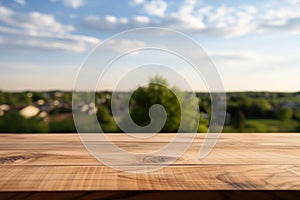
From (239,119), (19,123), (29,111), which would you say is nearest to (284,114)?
(239,119)

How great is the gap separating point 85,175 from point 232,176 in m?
0.22

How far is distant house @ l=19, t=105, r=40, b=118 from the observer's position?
10383 mm

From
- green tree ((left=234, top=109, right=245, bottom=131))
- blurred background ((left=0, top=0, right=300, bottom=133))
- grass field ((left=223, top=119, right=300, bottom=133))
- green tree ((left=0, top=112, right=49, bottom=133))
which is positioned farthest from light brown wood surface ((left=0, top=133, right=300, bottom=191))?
green tree ((left=0, top=112, right=49, bottom=133))

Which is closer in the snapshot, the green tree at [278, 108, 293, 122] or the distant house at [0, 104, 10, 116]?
the green tree at [278, 108, 293, 122]

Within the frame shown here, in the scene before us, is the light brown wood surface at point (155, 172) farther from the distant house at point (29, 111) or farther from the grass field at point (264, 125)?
the distant house at point (29, 111)

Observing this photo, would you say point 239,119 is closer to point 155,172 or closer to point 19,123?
point 19,123

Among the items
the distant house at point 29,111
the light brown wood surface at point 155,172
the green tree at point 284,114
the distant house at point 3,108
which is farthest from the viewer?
the distant house at point 29,111

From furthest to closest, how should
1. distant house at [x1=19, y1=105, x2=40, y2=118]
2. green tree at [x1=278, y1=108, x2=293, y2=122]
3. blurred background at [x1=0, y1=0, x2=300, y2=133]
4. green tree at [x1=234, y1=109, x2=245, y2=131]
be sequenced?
1. distant house at [x1=19, y1=105, x2=40, y2=118]
2. green tree at [x1=234, y1=109, x2=245, y2=131]
3. green tree at [x1=278, y1=108, x2=293, y2=122]
4. blurred background at [x1=0, y1=0, x2=300, y2=133]

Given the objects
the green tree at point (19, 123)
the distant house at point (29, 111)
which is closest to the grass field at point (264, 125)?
the green tree at point (19, 123)

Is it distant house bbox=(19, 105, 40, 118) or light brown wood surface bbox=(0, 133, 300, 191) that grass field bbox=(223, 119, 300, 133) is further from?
light brown wood surface bbox=(0, 133, 300, 191)

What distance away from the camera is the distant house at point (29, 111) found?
10383 mm

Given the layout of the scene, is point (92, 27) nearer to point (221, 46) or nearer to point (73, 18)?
point (73, 18)

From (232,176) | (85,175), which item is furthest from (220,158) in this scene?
(85,175)

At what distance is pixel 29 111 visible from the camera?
10.6m
